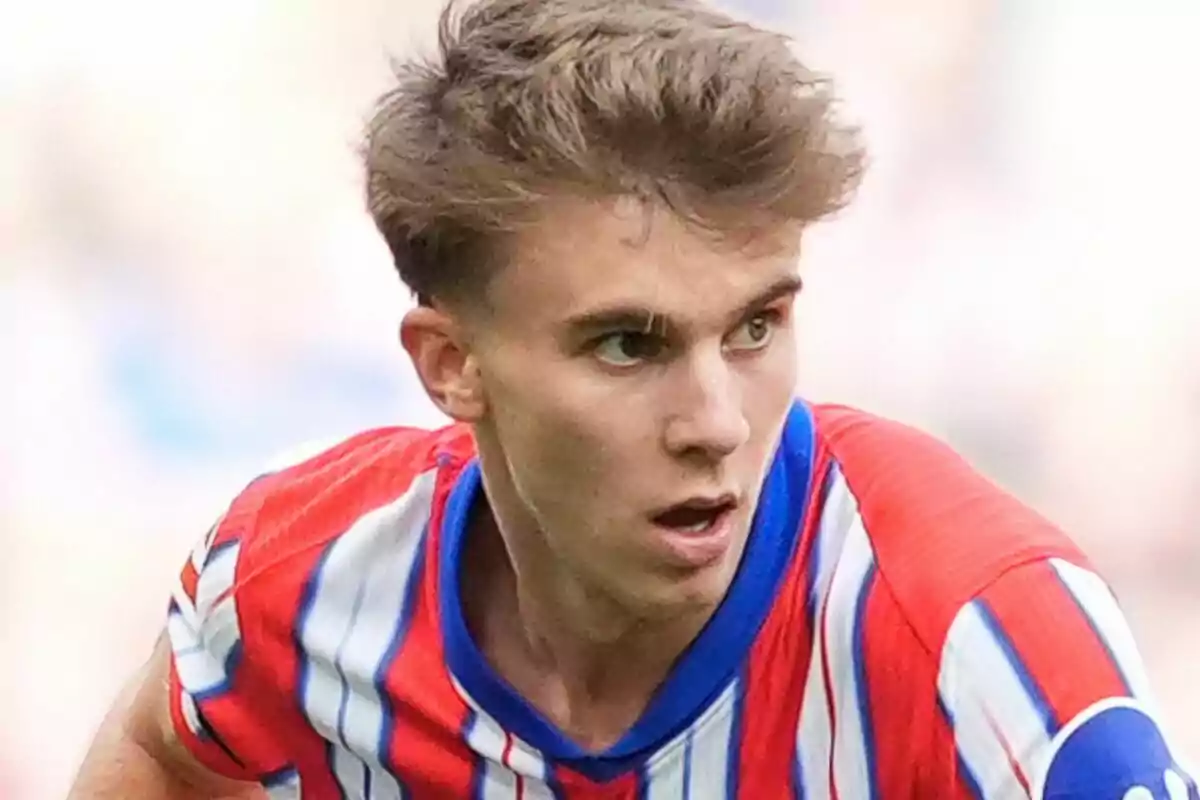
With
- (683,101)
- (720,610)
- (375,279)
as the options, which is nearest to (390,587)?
(720,610)

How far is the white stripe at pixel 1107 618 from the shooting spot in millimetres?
746

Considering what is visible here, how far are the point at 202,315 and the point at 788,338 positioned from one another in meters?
0.67

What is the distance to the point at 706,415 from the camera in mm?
772

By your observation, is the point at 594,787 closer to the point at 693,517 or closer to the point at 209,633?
the point at 693,517

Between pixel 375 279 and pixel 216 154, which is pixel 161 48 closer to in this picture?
pixel 216 154

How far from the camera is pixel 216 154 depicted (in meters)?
1.37

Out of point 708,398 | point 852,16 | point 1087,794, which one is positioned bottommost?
point 1087,794

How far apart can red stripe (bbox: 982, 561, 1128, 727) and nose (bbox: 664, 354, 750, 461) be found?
0.12 metres

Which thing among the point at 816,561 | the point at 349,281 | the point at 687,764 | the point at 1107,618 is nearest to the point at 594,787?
the point at 687,764

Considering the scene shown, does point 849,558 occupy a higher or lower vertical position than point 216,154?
lower

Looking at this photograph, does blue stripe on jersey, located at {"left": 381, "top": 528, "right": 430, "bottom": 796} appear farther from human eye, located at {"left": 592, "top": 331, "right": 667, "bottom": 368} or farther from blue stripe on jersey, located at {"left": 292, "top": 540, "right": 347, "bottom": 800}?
human eye, located at {"left": 592, "top": 331, "right": 667, "bottom": 368}

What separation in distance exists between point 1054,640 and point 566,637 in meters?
0.27

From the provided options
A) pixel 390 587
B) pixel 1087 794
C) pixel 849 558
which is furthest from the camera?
pixel 390 587

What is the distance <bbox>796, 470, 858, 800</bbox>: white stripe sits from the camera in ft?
2.72
